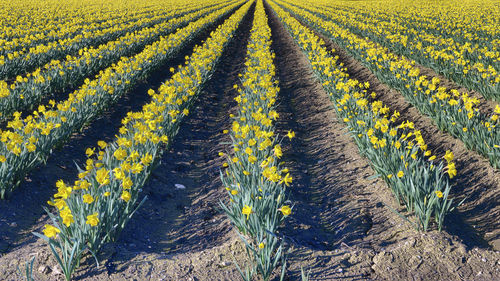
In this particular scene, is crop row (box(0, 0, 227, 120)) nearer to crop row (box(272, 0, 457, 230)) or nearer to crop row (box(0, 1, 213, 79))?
crop row (box(0, 1, 213, 79))

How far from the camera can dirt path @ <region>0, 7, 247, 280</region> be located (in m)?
3.15

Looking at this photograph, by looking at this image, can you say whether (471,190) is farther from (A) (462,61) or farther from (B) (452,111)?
(A) (462,61)

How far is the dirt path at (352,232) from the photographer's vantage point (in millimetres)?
2959

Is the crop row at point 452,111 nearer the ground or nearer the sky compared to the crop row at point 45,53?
nearer the ground

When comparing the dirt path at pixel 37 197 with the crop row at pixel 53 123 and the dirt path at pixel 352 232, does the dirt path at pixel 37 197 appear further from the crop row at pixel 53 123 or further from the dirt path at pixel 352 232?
the dirt path at pixel 352 232

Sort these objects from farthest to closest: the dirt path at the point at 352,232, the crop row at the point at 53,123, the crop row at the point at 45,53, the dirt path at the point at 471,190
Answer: the crop row at the point at 45,53 < the crop row at the point at 53,123 < the dirt path at the point at 471,190 < the dirt path at the point at 352,232

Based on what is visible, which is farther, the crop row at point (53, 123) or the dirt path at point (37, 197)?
the crop row at point (53, 123)

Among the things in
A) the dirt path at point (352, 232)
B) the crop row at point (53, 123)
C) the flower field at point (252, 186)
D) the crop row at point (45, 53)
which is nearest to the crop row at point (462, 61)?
the flower field at point (252, 186)

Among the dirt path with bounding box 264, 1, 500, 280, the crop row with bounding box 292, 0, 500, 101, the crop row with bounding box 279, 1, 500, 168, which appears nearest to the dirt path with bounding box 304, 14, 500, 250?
the crop row with bounding box 279, 1, 500, 168

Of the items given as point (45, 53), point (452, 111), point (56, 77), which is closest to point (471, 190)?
point (452, 111)

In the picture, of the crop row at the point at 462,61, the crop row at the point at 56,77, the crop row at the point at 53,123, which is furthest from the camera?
the crop row at the point at 462,61

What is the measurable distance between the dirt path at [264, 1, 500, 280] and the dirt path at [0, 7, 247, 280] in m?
2.22

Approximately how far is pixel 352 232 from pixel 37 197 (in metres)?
3.34

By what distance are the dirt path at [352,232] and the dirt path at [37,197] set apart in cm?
222
